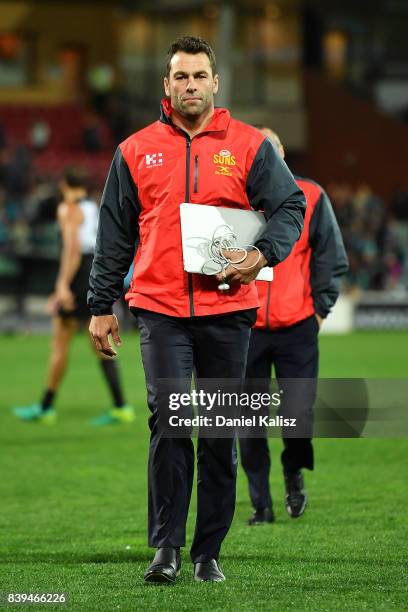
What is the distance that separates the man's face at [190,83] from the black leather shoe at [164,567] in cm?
180

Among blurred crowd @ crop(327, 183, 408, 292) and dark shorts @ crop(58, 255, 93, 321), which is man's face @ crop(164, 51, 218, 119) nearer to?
dark shorts @ crop(58, 255, 93, 321)

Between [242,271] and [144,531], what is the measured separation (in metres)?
2.21

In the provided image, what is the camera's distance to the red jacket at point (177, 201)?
19.0ft

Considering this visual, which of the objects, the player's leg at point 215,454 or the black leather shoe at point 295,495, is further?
the black leather shoe at point 295,495

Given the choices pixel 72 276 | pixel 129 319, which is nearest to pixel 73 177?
pixel 72 276

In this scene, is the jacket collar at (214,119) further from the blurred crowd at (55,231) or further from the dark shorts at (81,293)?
the blurred crowd at (55,231)

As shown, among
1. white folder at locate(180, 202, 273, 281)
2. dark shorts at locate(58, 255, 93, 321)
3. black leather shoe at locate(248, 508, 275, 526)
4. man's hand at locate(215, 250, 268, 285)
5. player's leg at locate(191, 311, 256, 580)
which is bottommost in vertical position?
dark shorts at locate(58, 255, 93, 321)

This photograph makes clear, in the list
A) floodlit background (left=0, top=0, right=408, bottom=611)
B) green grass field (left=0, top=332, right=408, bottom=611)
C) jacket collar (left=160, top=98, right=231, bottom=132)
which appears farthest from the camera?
floodlit background (left=0, top=0, right=408, bottom=611)

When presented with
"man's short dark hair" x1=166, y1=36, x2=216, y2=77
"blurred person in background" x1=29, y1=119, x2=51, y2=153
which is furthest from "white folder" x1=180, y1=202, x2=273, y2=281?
"blurred person in background" x1=29, y1=119, x2=51, y2=153

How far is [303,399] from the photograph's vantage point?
589cm

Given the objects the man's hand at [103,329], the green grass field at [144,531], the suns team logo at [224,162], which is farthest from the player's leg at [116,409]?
the suns team logo at [224,162]

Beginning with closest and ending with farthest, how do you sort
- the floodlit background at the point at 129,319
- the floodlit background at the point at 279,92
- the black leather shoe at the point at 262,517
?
the floodlit background at the point at 129,319 → the black leather shoe at the point at 262,517 → the floodlit background at the point at 279,92

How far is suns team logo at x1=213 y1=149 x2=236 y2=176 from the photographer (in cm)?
580

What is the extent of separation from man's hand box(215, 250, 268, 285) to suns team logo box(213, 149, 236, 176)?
356 millimetres
